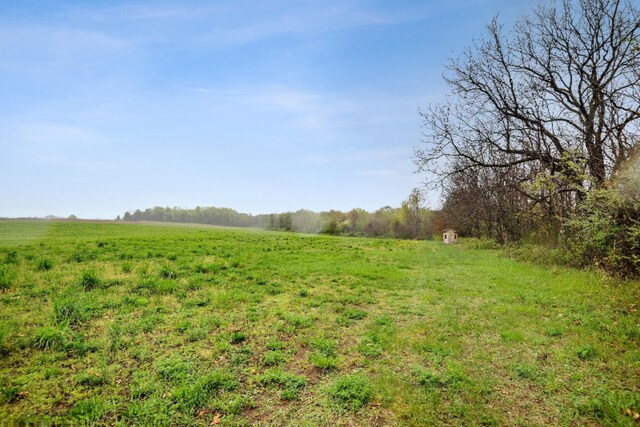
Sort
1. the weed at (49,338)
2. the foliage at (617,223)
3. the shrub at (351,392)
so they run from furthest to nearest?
the foliage at (617,223) → the weed at (49,338) → the shrub at (351,392)

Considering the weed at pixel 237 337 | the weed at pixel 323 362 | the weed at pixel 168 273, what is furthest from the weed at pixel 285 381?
the weed at pixel 168 273

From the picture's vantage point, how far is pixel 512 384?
17.3 feet

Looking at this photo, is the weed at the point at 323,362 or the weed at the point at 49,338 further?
the weed at the point at 49,338

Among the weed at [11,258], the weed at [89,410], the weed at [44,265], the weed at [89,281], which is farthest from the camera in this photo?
the weed at [11,258]

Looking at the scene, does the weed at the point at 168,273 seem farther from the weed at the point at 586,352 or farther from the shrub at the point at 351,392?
the weed at the point at 586,352

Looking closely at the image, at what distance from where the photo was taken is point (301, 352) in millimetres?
6367

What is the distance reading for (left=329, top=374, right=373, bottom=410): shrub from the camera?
15.4 ft

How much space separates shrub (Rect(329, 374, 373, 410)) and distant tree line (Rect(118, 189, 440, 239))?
68003 mm

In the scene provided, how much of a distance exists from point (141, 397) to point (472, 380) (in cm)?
521

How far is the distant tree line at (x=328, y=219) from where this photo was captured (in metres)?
79.5

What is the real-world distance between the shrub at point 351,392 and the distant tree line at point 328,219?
6800 centimetres

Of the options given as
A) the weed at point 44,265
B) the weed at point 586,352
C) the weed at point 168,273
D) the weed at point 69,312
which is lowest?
the weed at point 586,352

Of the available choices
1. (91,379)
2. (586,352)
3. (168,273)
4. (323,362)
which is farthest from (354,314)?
(168,273)

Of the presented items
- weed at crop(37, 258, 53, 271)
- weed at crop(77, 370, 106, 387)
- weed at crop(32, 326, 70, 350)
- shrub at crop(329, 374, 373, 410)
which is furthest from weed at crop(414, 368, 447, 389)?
weed at crop(37, 258, 53, 271)
